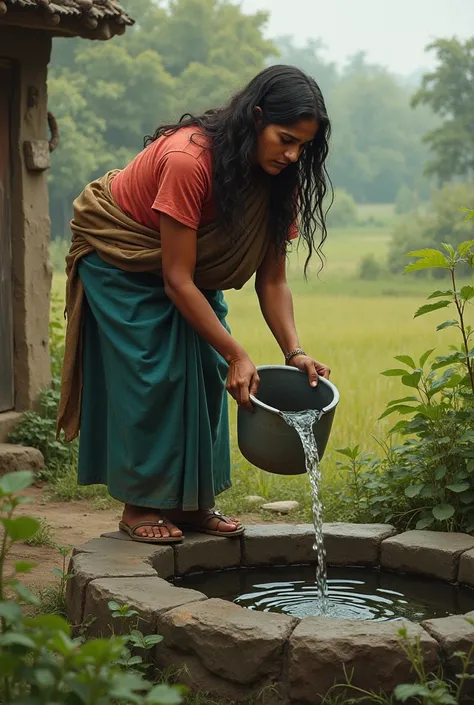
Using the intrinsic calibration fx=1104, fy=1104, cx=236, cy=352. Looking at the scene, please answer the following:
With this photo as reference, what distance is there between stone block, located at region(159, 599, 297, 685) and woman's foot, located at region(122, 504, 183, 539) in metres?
0.65

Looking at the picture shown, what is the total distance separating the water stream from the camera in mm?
3314

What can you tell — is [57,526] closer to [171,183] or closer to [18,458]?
[18,458]

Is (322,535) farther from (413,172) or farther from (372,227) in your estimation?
(413,172)

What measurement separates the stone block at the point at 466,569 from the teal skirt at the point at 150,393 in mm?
830

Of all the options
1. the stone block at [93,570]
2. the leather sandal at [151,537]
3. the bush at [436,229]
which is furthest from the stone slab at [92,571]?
the bush at [436,229]

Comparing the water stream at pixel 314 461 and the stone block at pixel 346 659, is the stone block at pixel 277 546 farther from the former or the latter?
the stone block at pixel 346 659

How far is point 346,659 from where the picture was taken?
2734 millimetres

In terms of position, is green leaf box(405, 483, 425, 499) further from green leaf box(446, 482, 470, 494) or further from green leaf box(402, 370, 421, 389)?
green leaf box(402, 370, 421, 389)

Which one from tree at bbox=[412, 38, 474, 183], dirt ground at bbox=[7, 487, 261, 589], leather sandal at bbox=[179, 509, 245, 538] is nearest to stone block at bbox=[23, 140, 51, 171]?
dirt ground at bbox=[7, 487, 261, 589]

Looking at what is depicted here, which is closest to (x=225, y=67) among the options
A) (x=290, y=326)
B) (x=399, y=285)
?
(x=399, y=285)

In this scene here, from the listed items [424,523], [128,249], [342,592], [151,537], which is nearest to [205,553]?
[151,537]

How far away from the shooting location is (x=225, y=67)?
20.0 metres

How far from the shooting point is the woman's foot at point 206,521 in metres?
3.68

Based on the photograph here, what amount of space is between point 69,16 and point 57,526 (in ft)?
7.92
